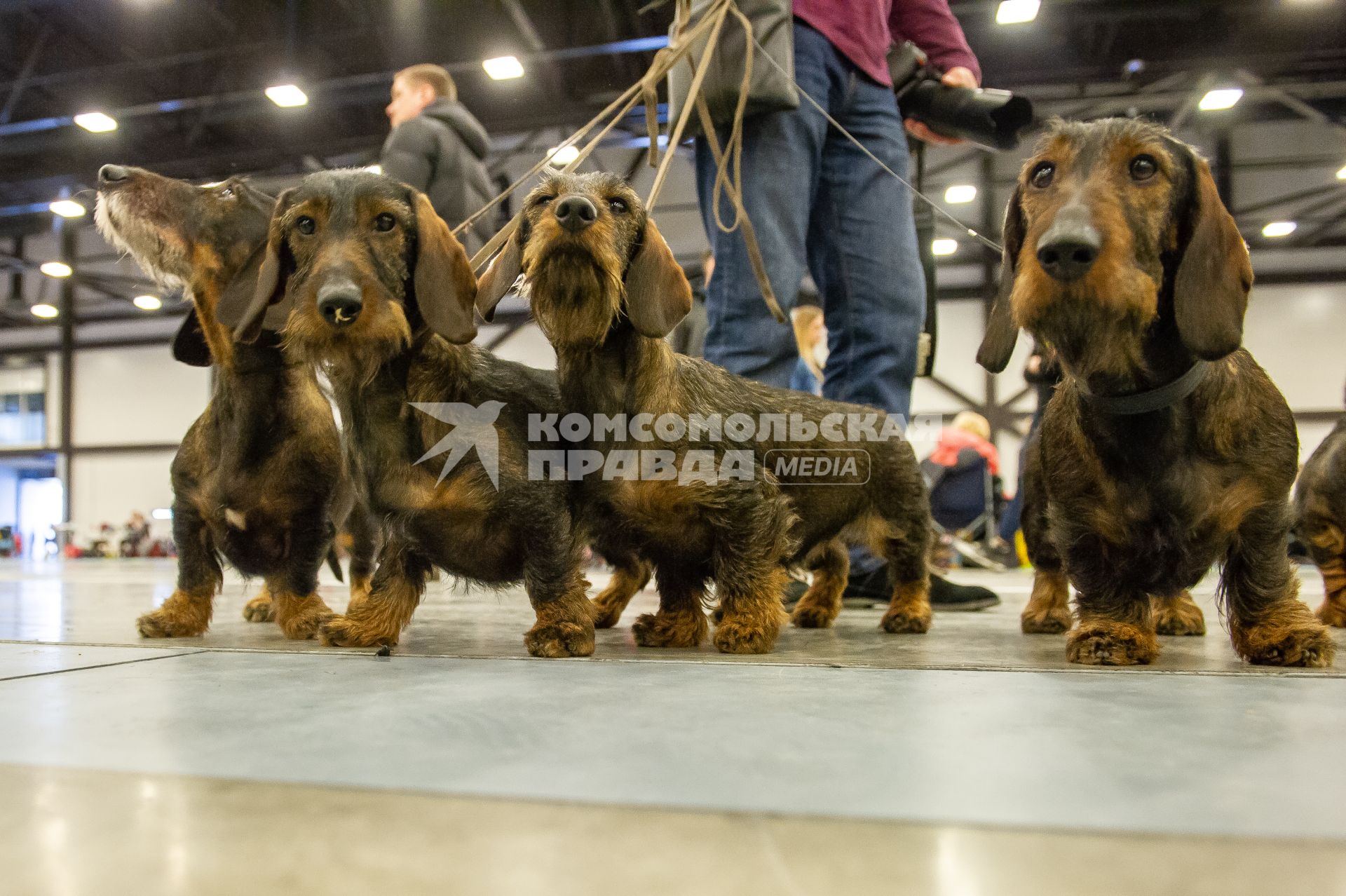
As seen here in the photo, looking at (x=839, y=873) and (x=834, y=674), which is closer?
(x=839, y=873)

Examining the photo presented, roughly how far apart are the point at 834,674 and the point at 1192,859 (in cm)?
103

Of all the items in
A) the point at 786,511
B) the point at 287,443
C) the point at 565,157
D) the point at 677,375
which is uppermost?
the point at 565,157

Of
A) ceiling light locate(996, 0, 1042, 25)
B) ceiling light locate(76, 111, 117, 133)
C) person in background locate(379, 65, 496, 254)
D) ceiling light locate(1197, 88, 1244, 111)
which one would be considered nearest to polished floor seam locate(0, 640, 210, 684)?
person in background locate(379, 65, 496, 254)

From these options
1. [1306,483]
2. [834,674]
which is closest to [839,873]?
[834,674]

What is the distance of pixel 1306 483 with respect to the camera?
304 cm

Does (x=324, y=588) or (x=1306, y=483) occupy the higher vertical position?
(x=1306, y=483)

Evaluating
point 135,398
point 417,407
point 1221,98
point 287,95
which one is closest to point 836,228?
point 417,407

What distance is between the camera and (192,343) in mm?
2752

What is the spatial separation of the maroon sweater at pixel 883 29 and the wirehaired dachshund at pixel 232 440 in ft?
6.67

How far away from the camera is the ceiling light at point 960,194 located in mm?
15500

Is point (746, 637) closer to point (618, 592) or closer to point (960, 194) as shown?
point (618, 592)

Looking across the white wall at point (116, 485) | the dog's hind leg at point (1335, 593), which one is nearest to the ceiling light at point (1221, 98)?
the dog's hind leg at point (1335, 593)

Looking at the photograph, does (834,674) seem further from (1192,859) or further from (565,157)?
(565,157)

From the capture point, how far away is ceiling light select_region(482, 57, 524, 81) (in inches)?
421
